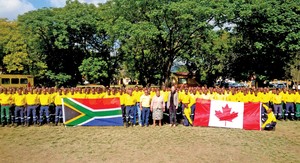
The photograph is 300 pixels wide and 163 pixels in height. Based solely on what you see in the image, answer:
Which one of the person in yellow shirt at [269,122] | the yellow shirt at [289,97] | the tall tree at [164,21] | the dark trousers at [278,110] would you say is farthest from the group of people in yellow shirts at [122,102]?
the tall tree at [164,21]

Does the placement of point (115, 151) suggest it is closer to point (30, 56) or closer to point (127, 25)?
point (127, 25)

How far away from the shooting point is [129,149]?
40.0 ft

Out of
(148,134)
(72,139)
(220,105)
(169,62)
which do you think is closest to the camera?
(72,139)

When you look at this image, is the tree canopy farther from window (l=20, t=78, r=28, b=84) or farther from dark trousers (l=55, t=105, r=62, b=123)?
dark trousers (l=55, t=105, r=62, b=123)

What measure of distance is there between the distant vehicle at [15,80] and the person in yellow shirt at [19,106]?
102 feet

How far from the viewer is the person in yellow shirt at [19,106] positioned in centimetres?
1725

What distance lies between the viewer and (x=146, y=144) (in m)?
13.1

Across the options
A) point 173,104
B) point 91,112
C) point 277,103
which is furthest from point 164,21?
point 91,112

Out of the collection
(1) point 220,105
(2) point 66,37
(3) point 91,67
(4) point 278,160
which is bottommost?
(4) point 278,160

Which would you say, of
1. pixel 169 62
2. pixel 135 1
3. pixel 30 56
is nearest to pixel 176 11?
pixel 135 1

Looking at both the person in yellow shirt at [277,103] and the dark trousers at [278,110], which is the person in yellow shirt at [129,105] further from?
the dark trousers at [278,110]

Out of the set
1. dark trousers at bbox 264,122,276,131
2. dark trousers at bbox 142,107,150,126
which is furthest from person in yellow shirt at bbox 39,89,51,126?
dark trousers at bbox 264,122,276,131

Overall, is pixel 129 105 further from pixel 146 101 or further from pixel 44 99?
pixel 44 99

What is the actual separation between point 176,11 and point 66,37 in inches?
611
